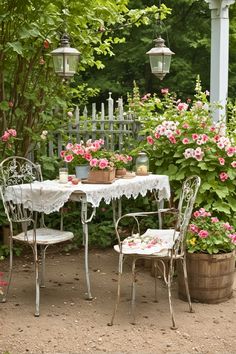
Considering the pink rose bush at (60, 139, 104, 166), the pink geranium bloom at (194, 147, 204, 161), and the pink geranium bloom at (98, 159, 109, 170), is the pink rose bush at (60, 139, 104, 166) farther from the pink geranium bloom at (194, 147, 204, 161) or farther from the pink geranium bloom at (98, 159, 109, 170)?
the pink geranium bloom at (194, 147, 204, 161)

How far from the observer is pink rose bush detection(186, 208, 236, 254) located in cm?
490

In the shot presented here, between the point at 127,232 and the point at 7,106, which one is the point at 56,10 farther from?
the point at 127,232

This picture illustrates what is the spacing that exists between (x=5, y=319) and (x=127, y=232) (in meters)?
2.63

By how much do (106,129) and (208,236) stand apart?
3142mm

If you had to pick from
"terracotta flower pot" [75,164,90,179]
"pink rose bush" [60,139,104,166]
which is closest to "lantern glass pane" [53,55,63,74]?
"pink rose bush" [60,139,104,166]

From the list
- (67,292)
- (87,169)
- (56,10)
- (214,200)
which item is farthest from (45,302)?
(56,10)

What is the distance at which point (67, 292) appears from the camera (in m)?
5.18

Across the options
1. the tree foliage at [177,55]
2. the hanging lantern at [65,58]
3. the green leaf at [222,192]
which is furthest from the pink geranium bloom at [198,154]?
the tree foliage at [177,55]

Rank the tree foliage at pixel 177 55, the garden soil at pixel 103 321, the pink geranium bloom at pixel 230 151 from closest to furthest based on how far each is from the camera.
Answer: the garden soil at pixel 103 321, the pink geranium bloom at pixel 230 151, the tree foliage at pixel 177 55

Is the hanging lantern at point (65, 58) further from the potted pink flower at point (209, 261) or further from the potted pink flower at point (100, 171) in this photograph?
the potted pink flower at point (209, 261)

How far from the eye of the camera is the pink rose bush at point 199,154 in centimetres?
567

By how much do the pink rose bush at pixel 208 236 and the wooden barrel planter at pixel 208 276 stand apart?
2.4 inches

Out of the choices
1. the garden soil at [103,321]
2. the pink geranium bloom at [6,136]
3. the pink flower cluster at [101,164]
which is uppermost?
the pink geranium bloom at [6,136]

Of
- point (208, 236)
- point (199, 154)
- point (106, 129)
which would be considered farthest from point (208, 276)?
point (106, 129)
